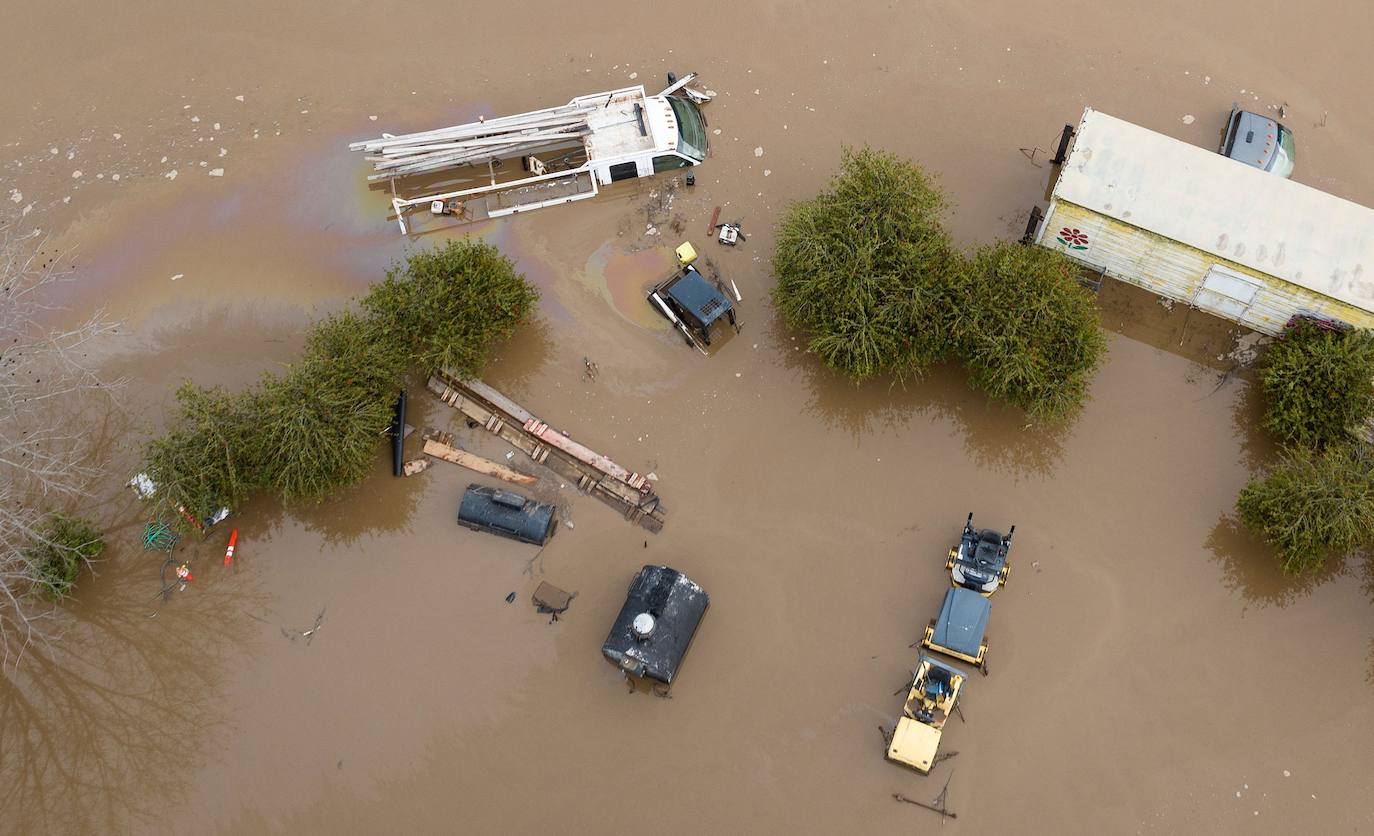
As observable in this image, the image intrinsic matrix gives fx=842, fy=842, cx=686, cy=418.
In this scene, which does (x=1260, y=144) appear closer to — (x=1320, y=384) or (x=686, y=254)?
(x=1320, y=384)

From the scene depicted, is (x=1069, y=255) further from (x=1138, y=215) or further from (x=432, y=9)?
(x=432, y=9)

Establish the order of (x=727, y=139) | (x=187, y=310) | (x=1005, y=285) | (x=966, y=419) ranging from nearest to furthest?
(x=1005, y=285), (x=966, y=419), (x=187, y=310), (x=727, y=139)

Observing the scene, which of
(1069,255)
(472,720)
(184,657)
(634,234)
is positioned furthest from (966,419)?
(184,657)

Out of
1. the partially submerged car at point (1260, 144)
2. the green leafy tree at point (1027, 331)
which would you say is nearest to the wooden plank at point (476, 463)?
the green leafy tree at point (1027, 331)

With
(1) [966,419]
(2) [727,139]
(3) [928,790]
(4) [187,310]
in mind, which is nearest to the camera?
(3) [928,790]

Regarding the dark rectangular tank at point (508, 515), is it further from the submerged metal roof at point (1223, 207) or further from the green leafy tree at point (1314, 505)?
the green leafy tree at point (1314, 505)

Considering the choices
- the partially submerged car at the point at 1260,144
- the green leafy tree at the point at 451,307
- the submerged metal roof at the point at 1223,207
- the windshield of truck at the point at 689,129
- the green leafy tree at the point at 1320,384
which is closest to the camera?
the green leafy tree at the point at 1320,384

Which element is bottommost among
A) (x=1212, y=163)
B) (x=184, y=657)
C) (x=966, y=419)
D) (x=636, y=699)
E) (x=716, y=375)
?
(x=184, y=657)

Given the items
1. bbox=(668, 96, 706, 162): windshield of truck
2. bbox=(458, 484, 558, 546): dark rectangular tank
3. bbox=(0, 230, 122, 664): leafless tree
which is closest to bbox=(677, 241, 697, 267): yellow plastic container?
bbox=(668, 96, 706, 162): windshield of truck

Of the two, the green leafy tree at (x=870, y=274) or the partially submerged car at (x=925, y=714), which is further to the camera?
the green leafy tree at (x=870, y=274)
